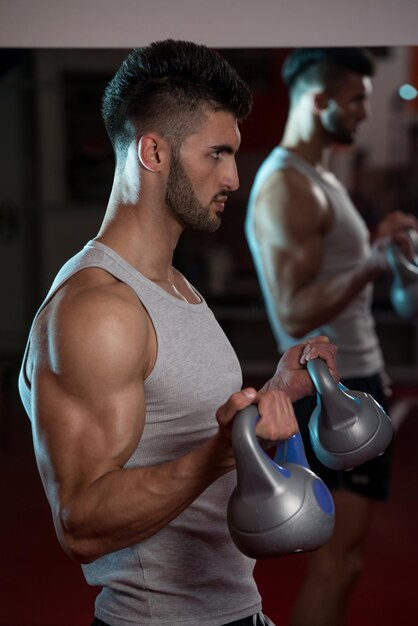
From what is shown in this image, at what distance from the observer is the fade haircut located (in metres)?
Answer: 2.62

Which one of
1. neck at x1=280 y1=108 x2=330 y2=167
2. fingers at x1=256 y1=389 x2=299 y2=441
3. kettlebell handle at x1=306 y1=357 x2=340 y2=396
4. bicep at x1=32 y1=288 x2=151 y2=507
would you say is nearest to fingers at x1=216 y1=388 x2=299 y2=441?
fingers at x1=256 y1=389 x2=299 y2=441

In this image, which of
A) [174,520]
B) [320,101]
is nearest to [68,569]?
[320,101]

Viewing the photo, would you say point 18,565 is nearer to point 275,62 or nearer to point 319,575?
point 319,575

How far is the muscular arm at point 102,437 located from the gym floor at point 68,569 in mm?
1664

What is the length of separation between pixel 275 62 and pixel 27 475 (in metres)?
3.16

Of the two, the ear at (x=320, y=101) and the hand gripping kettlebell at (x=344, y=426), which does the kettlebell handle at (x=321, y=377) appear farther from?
the ear at (x=320, y=101)

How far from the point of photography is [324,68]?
263 cm

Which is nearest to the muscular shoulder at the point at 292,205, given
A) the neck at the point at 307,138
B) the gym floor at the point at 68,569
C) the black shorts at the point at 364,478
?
the neck at the point at 307,138

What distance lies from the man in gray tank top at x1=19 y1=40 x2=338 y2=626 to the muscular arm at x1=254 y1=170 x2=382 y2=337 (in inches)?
41.9

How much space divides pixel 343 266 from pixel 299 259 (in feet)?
0.51

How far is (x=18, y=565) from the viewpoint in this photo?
3031 millimetres

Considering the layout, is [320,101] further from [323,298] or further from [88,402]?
[88,402]

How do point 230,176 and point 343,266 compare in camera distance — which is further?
point 343,266

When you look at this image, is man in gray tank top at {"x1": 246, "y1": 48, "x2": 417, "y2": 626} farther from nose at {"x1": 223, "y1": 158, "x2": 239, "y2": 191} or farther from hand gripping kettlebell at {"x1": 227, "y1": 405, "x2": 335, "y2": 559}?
hand gripping kettlebell at {"x1": 227, "y1": 405, "x2": 335, "y2": 559}
